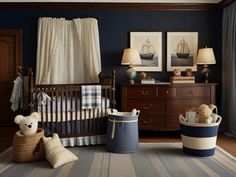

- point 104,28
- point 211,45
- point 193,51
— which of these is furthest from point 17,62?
point 211,45

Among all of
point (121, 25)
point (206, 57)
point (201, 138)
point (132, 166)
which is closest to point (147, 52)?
point (121, 25)

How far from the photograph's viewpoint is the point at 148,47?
181 inches

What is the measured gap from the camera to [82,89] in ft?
11.4

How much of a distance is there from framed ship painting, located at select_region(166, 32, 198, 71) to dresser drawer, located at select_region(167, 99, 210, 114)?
0.73 metres

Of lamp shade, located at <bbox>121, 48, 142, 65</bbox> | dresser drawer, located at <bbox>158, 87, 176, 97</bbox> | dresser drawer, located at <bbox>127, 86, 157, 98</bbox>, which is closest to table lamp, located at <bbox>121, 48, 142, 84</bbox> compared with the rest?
lamp shade, located at <bbox>121, 48, 142, 65</bbox>

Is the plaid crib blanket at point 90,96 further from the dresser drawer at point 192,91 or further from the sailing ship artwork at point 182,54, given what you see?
the sailing ship artwork at point 182,54

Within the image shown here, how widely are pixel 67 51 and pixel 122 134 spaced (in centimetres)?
193

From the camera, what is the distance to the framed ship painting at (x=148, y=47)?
4.60 meters

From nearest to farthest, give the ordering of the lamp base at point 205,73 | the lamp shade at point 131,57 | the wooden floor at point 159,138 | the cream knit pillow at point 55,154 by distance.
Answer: the cream knit pillow at point 55,154
the wooden floor at point 159,138
the lamp shade at point 131,57
the lamp base at point 205,73

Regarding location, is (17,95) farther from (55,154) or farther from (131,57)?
(131,57)

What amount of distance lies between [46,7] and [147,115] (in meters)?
2.42

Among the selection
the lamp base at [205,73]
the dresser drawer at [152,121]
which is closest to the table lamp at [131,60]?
the dresser drawer at [152,121]

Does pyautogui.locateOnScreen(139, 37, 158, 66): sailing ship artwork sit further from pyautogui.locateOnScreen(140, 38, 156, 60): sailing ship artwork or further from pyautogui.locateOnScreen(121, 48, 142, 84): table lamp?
pyautogui.locateOnScreen(121, 48, 142, 84): table lamp

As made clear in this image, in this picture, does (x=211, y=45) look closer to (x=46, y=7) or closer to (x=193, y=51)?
(x=193, y=51)
